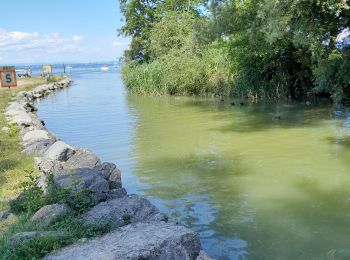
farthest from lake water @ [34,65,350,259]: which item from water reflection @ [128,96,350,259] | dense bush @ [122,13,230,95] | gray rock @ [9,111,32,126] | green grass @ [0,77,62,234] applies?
dense bush @ [122,13,230,95]

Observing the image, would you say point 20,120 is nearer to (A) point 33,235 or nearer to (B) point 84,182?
(B) point 84,182

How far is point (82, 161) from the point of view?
9008 millimetres

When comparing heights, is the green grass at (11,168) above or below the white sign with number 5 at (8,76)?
below

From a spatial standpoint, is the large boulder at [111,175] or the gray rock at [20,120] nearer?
the large boulder at [111,175]

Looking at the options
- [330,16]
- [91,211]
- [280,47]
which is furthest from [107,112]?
[91,211]

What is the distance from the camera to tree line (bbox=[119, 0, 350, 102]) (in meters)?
13.6

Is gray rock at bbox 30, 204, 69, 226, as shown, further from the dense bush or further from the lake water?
the dense bush

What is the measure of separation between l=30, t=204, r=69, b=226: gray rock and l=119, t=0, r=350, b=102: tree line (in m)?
9.16

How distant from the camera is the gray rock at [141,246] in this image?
4324 mm

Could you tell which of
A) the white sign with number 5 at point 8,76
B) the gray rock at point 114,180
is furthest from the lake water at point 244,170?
the white sign with number 5 at point 8,76

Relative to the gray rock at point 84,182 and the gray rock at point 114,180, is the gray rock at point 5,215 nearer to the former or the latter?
the gray rock at point 84,182

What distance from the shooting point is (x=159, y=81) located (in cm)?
3084

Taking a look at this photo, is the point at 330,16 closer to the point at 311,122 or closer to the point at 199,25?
the point at 311,122

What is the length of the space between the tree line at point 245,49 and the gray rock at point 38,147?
7.30 meters
